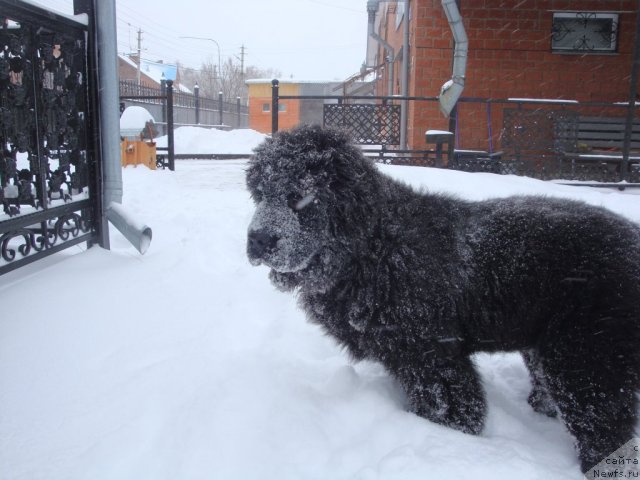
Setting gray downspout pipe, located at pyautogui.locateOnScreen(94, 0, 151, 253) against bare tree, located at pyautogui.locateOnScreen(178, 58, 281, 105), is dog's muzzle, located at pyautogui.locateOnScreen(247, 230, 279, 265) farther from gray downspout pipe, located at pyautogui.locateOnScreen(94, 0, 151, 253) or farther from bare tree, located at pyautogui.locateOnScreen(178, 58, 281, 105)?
bare tree, located at pyautogui.locateOnScreen(178, 58, 281, 105)

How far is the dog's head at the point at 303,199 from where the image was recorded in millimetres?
2105

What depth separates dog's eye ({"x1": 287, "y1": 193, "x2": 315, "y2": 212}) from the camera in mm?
2137

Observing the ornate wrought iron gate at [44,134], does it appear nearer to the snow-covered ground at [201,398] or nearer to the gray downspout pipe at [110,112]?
the gray downspout pipe at [110,112]

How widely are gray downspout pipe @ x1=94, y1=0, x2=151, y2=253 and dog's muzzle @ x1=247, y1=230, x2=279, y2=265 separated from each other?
7.06 ft

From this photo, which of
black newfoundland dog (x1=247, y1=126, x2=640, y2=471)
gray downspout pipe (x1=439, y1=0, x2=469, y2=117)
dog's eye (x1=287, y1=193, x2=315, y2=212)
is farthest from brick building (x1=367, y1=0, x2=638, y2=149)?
dog's eye (x1=287, y1=193, x2=315, y2=212)

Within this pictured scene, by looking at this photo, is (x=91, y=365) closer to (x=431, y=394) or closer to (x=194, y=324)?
(x=194, y=324)

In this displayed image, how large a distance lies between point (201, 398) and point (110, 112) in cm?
314

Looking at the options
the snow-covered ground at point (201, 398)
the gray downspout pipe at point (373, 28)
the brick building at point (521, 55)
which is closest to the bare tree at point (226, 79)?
the gray downspout pipe at point (373, 28)

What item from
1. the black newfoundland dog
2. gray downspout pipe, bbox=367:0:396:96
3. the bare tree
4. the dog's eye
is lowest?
the black newfoundland dog

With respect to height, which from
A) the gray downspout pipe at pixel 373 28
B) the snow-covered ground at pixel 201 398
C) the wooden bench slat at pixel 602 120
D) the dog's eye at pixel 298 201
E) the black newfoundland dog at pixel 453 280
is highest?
the gray downspout pipe at pixel 373 28

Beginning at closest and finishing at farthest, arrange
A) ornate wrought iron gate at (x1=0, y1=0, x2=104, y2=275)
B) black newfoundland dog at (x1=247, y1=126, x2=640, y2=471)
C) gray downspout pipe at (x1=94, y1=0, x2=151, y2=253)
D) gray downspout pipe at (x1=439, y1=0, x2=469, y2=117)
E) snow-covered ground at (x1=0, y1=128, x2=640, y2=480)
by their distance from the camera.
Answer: snow-covered ground at (x1=0, y1=128, x2=640, y2=480)
black newfoundland dog at (x1=247, y1=126, x2=640, y2=471)
ornate wrought iron gate at (x1=0, y1=0, x2=104, y2=275)
gray downspout pipe at (x1=94, y1=0, x2=151, y2=253)
gray downspout pipe at (x1=439, y1=0, x2=469, y2=117)

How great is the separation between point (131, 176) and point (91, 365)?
7.97 metres

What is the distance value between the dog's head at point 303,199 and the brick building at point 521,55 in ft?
30.0

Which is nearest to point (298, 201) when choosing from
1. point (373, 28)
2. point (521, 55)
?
point (521, 55)
